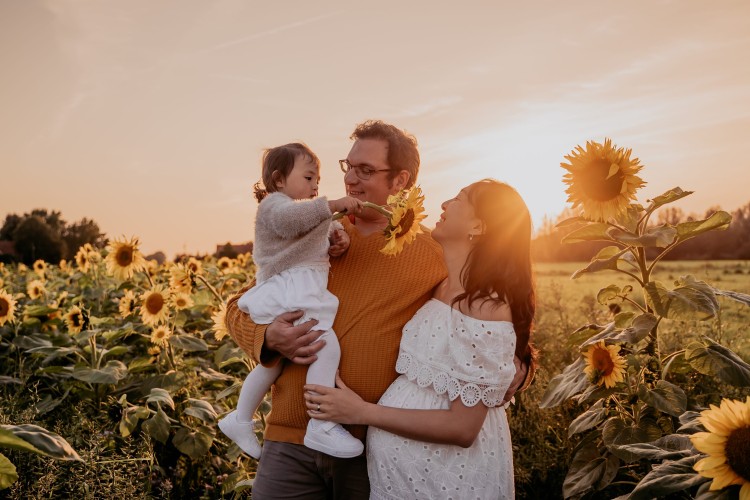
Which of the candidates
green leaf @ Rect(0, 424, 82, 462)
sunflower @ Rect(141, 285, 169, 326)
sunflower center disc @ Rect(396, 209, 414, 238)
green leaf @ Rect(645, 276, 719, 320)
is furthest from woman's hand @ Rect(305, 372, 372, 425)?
sunflower @ Rect(141, 285, 169, 326)

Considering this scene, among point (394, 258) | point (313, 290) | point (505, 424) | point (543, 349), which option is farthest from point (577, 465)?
point (543, 349)

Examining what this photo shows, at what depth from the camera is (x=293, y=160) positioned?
3113 mm

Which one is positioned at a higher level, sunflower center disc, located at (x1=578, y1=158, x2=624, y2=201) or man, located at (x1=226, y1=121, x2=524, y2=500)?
sunflower center disc, located at (x1=578, y1=158, x2=624, y2=201)

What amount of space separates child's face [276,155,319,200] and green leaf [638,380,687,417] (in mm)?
1747

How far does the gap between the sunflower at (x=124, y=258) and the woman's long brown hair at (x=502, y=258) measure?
347 centimetres

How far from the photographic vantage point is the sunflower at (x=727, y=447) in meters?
1.65

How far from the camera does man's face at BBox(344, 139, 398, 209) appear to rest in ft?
11.0

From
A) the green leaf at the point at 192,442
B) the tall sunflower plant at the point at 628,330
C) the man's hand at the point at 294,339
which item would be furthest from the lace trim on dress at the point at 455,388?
the green leaf at the point at 192,442

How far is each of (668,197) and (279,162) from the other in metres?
1.75

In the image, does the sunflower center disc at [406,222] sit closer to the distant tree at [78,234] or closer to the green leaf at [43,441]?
the green leaf at [43,441]

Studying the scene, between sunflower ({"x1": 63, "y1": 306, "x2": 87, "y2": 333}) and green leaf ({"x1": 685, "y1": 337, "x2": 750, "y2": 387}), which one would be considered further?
sunflower ({"x1": 63, "y1": 306, "x2": 87, "y2": 333})

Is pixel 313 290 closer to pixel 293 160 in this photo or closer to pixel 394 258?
pixel 394 258

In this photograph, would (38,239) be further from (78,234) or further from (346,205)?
(346,205)

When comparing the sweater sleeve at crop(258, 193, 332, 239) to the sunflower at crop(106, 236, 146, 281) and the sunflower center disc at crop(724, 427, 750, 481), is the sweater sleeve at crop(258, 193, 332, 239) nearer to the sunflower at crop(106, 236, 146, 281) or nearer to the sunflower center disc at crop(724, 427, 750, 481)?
the sunflower center disc at crop(724, 427, 750, 481)
